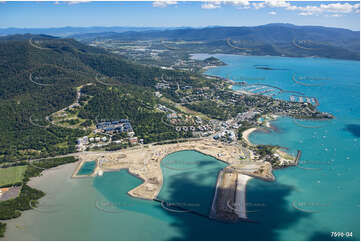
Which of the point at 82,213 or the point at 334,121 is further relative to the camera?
the point at 334,121

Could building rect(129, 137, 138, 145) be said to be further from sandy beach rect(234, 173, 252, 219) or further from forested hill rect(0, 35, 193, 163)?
sandy beach rect(234, 173, 252, 219)

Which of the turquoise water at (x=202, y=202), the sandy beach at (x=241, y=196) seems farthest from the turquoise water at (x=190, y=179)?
the sandy beach at (x=241, y=196)

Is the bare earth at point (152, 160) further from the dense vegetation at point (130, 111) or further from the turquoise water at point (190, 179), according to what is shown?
the dense vegetation at point (130, 111)

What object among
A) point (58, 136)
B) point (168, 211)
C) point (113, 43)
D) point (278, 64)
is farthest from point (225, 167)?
point (113, 43)

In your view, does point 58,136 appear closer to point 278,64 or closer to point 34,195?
point 34,195

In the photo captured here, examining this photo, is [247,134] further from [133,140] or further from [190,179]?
[133,140]

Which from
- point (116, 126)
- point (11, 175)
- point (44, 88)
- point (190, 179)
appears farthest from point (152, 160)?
point (44, 88)

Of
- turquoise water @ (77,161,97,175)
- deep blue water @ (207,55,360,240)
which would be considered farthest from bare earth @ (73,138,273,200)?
deep blue water @ (207,55,360,240)
